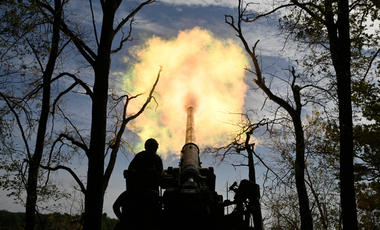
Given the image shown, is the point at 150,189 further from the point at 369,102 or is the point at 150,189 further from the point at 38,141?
the point at 369,102

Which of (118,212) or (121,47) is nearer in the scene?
(118,212)

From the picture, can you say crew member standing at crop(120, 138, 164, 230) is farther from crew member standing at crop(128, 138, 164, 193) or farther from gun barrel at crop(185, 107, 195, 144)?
gun barrel at crop(185, 107, 195, 144)

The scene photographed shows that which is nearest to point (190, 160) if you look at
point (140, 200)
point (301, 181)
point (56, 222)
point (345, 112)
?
point (140, 200)

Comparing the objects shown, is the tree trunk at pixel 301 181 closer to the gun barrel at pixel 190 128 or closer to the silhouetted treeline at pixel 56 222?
the gun barrel at pixel 190 128

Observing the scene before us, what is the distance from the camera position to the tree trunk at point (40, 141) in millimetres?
8823

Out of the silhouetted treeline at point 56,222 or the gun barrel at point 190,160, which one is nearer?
the gun barrel at point 190,160

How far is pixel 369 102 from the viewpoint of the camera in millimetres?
10438

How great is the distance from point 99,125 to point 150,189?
223 centimetres

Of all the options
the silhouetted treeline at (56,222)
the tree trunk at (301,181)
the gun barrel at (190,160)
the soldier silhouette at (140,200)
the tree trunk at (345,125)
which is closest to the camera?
the soldier silhouette at (140,200)

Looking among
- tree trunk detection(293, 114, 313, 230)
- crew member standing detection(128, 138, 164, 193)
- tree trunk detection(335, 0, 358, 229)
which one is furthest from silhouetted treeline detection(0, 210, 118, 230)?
tree trunk detection(335, 0, 358, 229)

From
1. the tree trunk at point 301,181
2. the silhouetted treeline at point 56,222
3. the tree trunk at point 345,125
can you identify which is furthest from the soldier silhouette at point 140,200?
the tree trunk at point 301,181

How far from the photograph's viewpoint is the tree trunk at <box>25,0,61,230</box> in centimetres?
882

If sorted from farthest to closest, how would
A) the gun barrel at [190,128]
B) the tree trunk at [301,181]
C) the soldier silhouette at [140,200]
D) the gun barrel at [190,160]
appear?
the gun barrel at [190,128] < the tree trunk at [301,181] < the gun barrel at [190,160] < the soldier silhouette at [140,200]

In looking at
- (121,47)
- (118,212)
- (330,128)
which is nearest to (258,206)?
(118,212)
